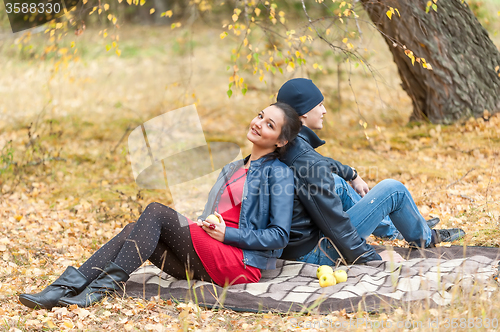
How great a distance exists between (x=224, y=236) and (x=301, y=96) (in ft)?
3.43

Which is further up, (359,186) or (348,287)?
(359,186)

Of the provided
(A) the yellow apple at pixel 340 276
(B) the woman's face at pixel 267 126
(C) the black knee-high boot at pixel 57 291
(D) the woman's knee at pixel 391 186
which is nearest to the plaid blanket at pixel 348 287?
(A) the yellow apple at pixel 340 276

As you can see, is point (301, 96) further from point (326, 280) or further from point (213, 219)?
point (326, 280)

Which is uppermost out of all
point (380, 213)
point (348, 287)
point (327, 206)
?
point (327, 206)

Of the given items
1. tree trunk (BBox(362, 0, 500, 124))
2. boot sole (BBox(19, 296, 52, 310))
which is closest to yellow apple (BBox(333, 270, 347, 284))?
boot sole (BBox(19, 296, 52, 310))

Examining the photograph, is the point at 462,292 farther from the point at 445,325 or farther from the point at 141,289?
the point at 141,289

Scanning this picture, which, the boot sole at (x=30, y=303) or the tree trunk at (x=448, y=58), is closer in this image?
the boot sole at (x=30, y=303)

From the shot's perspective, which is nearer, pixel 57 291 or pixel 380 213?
pixel 57 291

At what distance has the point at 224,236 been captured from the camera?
275cm

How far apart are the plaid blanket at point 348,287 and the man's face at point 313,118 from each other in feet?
2.97

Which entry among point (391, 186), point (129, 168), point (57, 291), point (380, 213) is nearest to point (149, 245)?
point (57, 291)

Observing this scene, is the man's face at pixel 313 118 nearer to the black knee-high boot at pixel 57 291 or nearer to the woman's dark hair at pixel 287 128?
the woman's dark hair at pixel 287 128

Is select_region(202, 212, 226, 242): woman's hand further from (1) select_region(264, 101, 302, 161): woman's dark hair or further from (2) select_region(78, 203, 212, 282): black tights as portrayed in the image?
(1) select_region(264, 101, 302, 161): woman's dark hair

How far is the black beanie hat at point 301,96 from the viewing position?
3160mm
